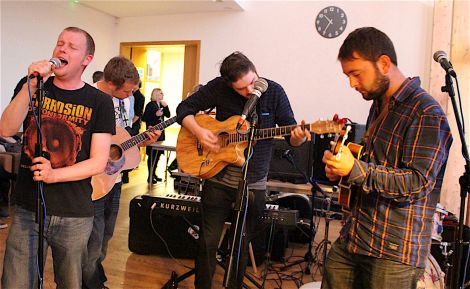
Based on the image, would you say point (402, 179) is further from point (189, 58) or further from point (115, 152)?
point (189, 58)

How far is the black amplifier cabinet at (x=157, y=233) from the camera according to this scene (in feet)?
11.8

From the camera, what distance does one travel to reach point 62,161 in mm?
1730

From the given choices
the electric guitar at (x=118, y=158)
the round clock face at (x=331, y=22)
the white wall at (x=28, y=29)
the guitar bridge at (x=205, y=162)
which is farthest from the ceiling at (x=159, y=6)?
the guitar bridge at (x=205, y=162)

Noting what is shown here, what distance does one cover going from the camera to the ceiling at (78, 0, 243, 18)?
663cm

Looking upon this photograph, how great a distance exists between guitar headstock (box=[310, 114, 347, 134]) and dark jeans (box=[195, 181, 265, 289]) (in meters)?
0.67


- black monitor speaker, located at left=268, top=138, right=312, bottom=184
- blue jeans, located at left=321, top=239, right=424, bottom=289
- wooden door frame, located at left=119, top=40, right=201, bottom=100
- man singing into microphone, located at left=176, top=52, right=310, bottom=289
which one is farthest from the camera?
wooden door frame, located at left=119, top=40, right=201, bottom=100

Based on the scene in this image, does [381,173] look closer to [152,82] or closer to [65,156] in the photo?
[65,156]

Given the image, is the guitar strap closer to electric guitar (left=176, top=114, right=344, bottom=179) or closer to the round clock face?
electric guitar (left=176, top=114, right=344, bottom=179)

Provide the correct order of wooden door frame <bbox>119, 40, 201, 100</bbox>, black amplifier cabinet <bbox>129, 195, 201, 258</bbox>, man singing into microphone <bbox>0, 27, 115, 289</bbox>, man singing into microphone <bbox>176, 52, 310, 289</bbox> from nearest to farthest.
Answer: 1. man singing into microphone <bbox>0, 27, 115, 289</bbox>
2. man singing into microphone <bbox>176, 52, 310, 289</bbox>
3. black amplifier cabinet <bbox>129, 195, 201, 258</bbox>
4. wooden door frame <bbox>119, 40, 201, 100</bbox>

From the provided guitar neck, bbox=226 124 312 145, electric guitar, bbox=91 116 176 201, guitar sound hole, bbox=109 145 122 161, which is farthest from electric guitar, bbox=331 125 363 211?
guitar sound hole, bbox=109 145 122 161

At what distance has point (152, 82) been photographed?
11148mm

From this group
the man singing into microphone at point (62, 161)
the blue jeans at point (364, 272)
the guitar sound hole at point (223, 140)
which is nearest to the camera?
the blue jeans at point (364, 272)

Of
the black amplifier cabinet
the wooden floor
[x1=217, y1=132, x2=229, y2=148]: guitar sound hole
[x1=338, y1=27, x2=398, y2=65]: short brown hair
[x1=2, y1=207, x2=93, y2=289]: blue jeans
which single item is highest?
[x1=338, y1=27, x2=398, y2=65]: short brown hair

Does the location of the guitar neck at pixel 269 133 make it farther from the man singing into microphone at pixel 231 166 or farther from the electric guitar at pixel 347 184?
the electric guitar at pixel 347 184
